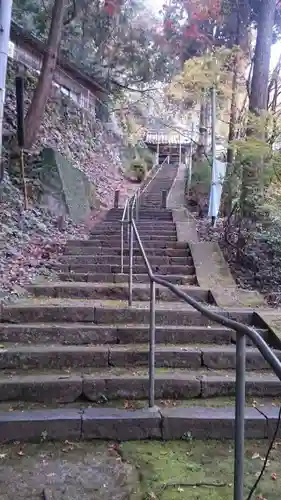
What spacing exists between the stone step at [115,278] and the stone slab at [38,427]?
A: 284cm

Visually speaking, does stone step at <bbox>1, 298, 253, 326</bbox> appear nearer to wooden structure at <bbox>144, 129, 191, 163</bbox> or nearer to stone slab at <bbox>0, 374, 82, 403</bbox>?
stone slab at <bbox>0, 374, 82, 403</bbox>

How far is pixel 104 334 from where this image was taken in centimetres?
402

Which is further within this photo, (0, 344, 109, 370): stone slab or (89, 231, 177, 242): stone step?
(89, 231, 177, 242): stone step

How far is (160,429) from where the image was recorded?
2.93m

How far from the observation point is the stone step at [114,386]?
327 centimetres

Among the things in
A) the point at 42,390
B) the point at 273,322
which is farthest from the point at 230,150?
the point at 42,390

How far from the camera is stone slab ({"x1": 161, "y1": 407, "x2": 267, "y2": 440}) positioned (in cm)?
294

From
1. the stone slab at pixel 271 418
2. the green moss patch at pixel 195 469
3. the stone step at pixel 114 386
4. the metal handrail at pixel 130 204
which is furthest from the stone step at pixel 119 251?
the green moss patch at pixel 195 469

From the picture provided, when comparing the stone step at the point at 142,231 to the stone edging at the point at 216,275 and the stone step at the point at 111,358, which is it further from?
the stone step at the point at 111,358

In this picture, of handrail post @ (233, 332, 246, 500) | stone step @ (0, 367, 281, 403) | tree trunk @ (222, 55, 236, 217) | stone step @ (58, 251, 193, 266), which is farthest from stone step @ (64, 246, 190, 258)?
handrail post @ (233, 332, 246, 500)

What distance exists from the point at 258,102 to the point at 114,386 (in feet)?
18.6

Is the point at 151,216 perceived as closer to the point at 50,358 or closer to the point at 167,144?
the point at 50,358

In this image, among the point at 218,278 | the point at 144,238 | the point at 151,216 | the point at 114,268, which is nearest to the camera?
the point at 218,278

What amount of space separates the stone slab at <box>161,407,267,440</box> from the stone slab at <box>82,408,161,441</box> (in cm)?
8
